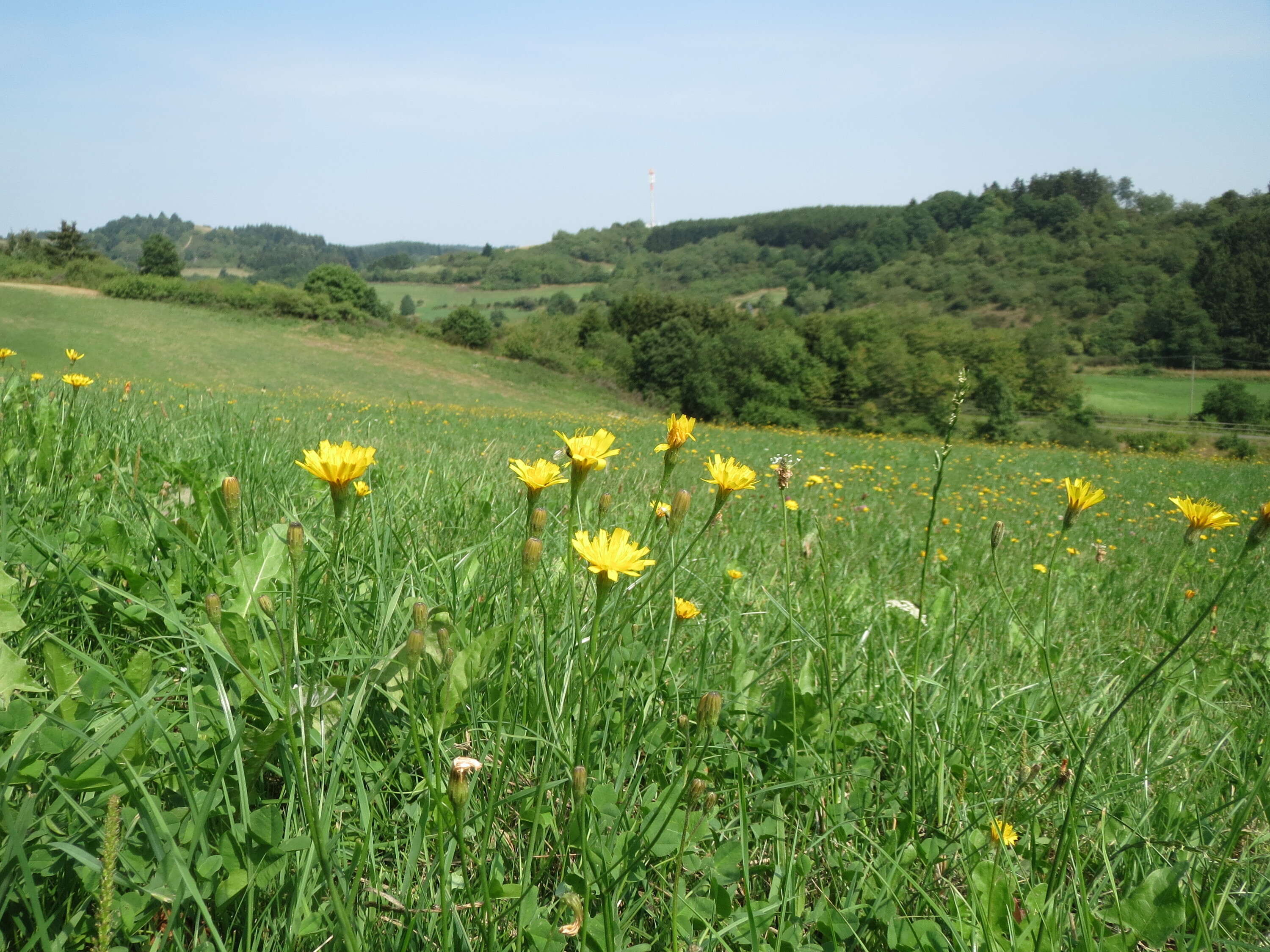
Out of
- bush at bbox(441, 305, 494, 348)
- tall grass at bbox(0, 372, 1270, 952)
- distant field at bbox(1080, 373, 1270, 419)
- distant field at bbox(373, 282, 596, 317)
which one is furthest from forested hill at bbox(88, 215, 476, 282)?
tall grass at bbox(0, 372, 1270, 952)

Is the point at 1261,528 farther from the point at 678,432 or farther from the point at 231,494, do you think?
the point at 231,494

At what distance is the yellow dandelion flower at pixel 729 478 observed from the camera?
1.12 metres

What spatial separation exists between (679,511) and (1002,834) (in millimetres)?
678

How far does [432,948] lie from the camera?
794 mm

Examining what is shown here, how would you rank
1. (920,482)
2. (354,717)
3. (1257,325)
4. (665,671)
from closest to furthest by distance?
1. (354,717)
2. (665,671)
3. (920,482)
4. (1257,325)

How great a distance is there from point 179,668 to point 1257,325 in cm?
7456

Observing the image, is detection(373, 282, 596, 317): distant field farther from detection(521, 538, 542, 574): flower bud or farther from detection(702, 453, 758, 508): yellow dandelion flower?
detection(521, 538, 542, 574): flower bud

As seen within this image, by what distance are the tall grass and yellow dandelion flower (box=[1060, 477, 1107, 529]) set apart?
142 mm

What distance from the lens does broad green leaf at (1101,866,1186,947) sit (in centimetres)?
92

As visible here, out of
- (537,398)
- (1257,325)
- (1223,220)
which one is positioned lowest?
(537,398)

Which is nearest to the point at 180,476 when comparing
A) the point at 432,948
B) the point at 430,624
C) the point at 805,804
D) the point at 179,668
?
the point at 179,668

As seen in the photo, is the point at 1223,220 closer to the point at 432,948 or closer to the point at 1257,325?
the point at 1257,325

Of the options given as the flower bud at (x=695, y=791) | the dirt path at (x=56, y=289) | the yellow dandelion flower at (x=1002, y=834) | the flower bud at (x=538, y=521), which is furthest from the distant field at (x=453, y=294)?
the flower bud at (x=695, y=791)

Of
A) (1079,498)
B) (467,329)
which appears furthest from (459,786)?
(467,329)
